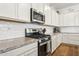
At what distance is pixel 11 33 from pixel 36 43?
0.58 m

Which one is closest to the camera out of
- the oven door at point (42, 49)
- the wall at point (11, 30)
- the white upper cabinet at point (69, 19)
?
the wall at point (11, 30)

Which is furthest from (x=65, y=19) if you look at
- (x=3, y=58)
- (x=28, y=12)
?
(x=3, y=58)

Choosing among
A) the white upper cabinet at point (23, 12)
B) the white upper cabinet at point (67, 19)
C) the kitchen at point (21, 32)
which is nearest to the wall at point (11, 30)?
the kitchen at point (21, 32)

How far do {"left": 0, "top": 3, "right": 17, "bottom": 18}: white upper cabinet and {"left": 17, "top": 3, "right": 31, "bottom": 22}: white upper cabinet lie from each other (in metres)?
0.13

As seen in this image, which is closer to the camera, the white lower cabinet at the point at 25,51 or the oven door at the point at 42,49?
the white lower cabinet at the point at 25,51

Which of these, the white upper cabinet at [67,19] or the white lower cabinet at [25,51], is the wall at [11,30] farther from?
the white upper cabinet at [67,19]

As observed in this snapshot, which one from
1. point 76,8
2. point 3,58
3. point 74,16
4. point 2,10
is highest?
point 76,8

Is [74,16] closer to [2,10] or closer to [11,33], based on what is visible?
[11,33]

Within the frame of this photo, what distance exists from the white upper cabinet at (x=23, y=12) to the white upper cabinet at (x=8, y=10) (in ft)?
0.41

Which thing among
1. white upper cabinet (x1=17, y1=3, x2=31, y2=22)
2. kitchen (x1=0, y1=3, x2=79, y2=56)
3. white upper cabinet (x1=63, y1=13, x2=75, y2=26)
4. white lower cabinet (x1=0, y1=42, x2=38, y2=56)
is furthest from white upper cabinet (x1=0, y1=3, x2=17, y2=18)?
white upper cabinet (x1=63, y1=13, x2=75, y2=26)

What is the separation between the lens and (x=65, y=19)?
548 centimetres

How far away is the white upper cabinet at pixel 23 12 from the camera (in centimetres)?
189

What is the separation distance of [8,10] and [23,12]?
1.48ft

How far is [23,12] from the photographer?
2010mm
